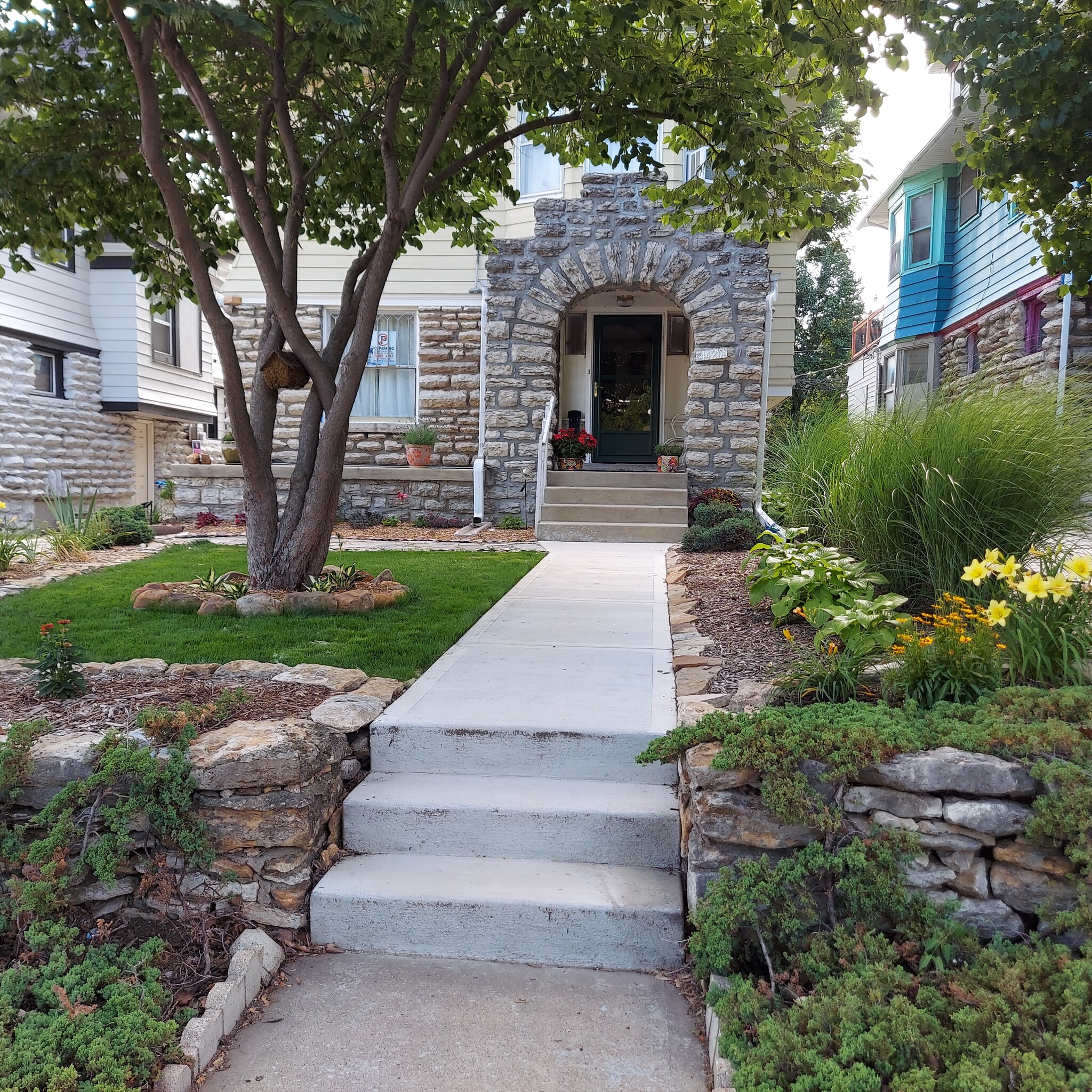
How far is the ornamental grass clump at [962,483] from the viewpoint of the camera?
13.1ft

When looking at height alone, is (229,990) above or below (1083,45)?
below

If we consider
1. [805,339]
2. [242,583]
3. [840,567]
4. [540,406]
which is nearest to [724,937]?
[840,567]

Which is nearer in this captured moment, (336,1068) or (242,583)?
(336,1068)

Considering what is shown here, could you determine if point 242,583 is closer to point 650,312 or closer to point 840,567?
point 840,567

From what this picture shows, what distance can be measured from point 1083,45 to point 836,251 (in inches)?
943

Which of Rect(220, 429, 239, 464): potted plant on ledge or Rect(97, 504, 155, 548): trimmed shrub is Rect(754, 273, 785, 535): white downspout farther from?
Rect(97, 504, 155, 548): trimmed shrub

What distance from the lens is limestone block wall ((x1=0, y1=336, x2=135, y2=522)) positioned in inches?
493

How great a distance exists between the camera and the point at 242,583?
19.1 feet

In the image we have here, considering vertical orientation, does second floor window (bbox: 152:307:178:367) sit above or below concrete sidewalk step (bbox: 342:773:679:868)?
above

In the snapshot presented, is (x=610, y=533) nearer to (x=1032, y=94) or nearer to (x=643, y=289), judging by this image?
(x=643, y=289)

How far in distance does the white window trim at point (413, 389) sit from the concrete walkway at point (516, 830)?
8892 mm

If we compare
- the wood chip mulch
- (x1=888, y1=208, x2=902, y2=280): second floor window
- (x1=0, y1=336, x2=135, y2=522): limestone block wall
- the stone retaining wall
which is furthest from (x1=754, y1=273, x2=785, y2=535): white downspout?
(x1=0, y1=336, x2=135, y2=522): limestone block wall

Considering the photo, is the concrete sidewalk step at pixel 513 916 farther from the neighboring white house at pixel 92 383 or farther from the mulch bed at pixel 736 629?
the neighboring white house at pixel 92 383

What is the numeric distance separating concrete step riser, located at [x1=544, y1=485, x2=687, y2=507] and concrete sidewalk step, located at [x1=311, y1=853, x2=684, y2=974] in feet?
25.2
